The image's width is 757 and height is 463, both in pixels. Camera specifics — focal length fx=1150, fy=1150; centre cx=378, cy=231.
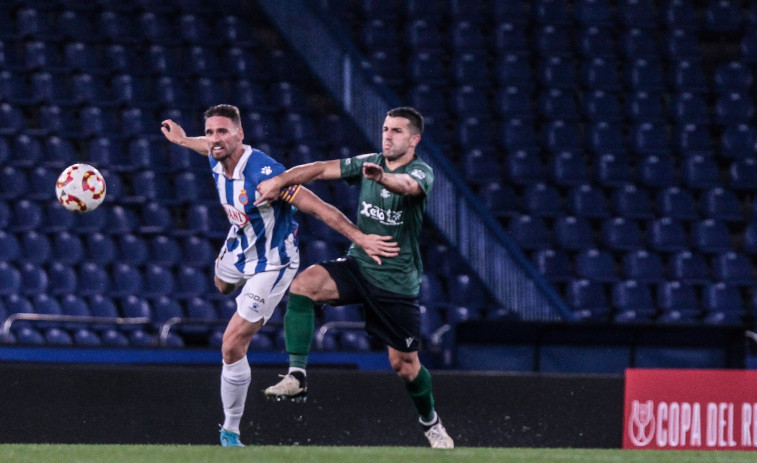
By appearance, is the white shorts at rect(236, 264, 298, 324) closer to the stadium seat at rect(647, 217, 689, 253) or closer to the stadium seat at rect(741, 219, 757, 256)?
the stadium seat at rect(647, 217, 689, 253)

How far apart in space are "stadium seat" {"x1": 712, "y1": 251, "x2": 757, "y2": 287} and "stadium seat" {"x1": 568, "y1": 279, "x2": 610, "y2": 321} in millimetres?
1351

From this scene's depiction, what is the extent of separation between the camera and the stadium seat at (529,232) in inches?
471

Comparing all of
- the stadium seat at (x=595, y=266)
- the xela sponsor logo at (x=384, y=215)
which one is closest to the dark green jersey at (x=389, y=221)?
the xela sponsor logo at (x=384, y=215)

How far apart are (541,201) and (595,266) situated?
35.4 inches

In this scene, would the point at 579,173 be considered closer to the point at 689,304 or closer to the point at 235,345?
the point at 689,304

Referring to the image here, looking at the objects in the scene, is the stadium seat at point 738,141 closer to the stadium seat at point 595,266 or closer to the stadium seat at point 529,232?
the stadium seat at point 595,266

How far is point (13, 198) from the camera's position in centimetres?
1130

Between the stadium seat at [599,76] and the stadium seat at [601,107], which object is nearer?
the stadium seat at [601,107]

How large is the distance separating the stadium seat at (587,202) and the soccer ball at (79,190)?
23.1ft

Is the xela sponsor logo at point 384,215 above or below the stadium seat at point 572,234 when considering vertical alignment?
below

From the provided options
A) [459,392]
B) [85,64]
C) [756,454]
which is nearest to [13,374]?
[459,392]

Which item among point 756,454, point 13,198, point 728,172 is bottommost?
point 756,454

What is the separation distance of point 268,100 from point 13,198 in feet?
9.73

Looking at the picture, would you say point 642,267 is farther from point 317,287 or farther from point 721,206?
point 317,287
